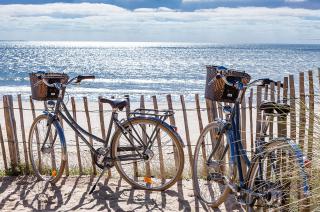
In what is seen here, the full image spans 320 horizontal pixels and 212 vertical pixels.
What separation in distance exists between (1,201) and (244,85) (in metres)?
2.63

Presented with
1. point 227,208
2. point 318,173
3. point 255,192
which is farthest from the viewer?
point 227,208

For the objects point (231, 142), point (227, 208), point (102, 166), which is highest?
point (231, 142)

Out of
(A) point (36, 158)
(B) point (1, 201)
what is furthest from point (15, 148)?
(B) point (1, 201)

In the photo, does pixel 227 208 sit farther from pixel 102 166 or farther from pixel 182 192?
pixel 102 166

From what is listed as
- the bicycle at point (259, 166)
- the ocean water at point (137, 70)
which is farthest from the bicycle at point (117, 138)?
the ocean water at point (137, 70)

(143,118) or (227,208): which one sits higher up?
(143,118)

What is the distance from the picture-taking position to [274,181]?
137 inches

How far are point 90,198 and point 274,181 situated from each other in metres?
2.07

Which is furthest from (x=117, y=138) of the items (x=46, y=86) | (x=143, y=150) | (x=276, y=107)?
(x=276, y=107)

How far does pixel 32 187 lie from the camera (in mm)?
5207

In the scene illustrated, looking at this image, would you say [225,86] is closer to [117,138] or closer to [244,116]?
[244,116]

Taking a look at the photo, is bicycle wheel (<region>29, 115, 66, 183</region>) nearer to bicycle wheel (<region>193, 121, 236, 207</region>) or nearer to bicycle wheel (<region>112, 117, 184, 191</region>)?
bicycle wheel (<region>112, 117, 184, 191</region>)

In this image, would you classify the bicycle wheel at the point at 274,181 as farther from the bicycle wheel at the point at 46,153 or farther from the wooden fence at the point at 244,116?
the bicycle wheel at the point at 46,153

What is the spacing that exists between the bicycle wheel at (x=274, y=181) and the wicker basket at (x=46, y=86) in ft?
7.62
